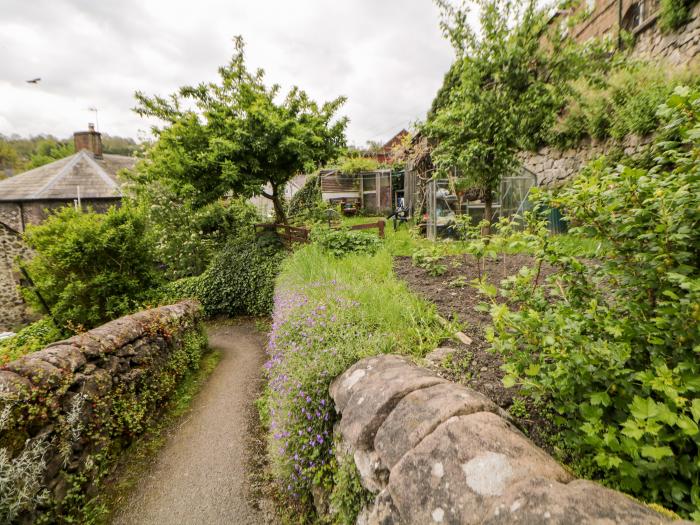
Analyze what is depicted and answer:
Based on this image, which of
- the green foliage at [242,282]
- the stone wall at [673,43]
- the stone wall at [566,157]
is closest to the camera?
the stone wall at [673,43]

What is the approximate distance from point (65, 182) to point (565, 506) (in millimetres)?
22733

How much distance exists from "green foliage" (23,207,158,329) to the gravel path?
3869 mm

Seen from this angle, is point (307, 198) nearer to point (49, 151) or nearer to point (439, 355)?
point (439, 355)

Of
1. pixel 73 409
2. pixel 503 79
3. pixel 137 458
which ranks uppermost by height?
pixel 503 79

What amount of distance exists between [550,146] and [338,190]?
11178mm

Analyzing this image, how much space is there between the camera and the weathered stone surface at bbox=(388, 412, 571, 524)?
1321mm

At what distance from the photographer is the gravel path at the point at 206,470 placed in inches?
126

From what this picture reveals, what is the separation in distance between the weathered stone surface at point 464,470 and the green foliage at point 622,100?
27.9 feet

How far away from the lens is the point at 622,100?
8.12 m

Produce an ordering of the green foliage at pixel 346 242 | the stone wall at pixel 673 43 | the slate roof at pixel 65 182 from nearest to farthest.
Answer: the stone wall at pixel 673 43, the green foliage at pixel 346 242, the slate roof at pixel 65 182

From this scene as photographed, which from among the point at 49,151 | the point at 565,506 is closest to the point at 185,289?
the point at 565,506

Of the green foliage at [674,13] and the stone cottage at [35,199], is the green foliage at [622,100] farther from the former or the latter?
the stone cottage at [35,199]

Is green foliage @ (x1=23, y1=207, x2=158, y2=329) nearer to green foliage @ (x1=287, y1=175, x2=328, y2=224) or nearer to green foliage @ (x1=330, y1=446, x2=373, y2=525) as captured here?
green foliage @ (x1=330, y1=446, x2=373, y2=525)

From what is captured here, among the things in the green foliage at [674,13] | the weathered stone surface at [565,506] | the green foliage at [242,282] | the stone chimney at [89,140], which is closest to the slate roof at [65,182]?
the stone chimney at [89,140]
